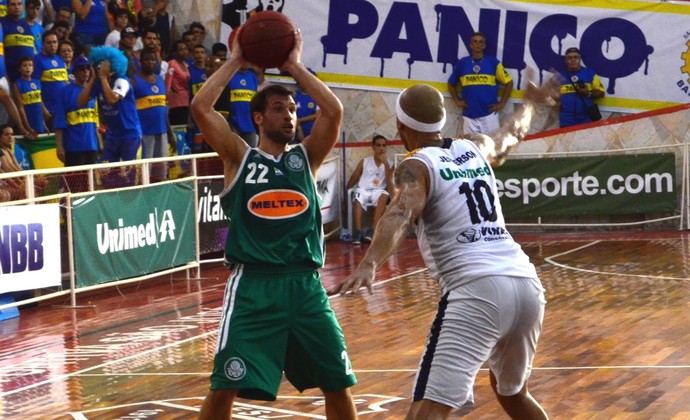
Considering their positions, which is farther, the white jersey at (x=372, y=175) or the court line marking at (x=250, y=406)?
the white jersey at (x=372, y=175)

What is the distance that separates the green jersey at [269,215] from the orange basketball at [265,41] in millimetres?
526

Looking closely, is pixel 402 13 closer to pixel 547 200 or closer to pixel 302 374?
pixel 547 200

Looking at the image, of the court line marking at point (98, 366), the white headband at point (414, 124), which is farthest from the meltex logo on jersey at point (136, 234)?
the white headband at point (414, 124)

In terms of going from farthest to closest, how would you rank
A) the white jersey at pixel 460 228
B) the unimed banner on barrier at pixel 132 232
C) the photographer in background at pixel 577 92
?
the photographer in background at pixel 577 92, the unimed banner on barrier at pixel 132 232, the white jersey at pixel 460 228

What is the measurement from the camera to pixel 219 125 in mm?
6391

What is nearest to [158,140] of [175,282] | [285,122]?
[175,282]

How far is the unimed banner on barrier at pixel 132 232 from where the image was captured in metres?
13.5

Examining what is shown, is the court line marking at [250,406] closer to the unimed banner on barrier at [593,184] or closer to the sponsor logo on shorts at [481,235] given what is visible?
the sponsor logo on shorts at [481,235]

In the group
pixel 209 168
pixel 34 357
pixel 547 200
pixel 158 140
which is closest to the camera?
pixel 34 357

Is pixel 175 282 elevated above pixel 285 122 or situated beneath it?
situated beneath

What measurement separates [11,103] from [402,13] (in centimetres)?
832

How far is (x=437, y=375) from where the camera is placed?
5480 millimetres

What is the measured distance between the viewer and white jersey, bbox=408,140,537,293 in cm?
566

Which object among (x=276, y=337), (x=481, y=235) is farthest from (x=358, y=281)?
(x=276, y=337)
